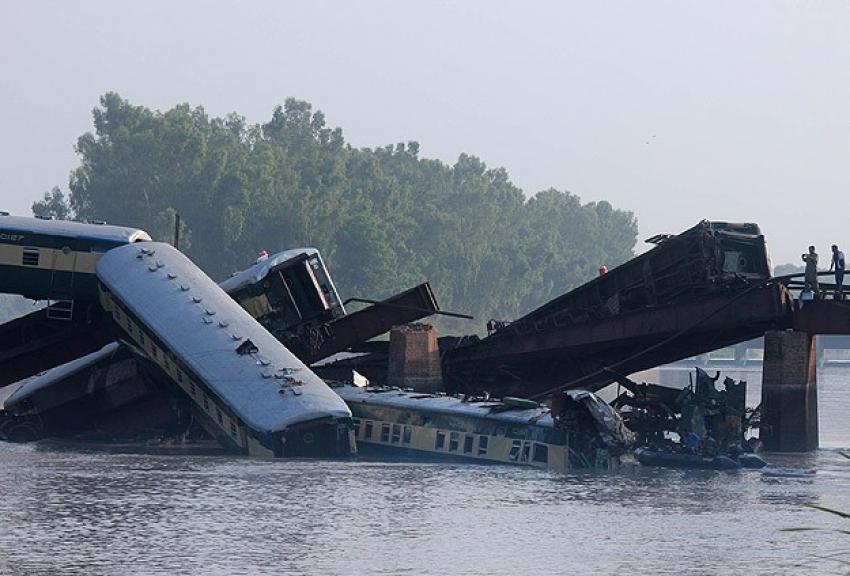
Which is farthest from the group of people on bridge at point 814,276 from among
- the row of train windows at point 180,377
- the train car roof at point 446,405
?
the row of train windows at point 180,377

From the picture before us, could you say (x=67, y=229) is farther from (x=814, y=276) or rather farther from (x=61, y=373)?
(x=814, y=276)

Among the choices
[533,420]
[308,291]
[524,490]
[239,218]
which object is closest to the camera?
[524,490]

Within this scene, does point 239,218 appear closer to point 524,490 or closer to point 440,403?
point 440,403

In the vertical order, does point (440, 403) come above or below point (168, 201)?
below

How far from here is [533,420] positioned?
52.8m

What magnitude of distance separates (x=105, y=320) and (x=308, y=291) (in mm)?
8941

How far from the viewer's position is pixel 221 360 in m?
53.1

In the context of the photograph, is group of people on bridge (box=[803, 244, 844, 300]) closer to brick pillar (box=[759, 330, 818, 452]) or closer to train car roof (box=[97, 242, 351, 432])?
brick pillar (box=[759, 330, 818, 452])

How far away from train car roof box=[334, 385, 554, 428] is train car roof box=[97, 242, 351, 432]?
15.2 feet

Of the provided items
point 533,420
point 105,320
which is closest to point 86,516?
point 533,420

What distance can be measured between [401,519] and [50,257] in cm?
2603

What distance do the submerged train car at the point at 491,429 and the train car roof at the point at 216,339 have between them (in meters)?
4.54

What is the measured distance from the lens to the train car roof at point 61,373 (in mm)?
62875

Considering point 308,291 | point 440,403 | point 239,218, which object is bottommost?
point 440,403
